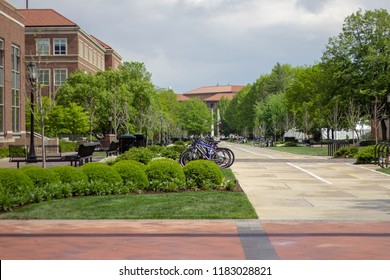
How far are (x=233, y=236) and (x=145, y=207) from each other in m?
3.40

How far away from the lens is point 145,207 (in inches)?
464

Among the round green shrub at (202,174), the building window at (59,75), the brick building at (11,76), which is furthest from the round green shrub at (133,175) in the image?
the building window at (59,75)

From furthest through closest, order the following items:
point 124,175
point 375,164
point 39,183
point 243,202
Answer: point 375,164, point 124,175, point 39,183, point 243,202

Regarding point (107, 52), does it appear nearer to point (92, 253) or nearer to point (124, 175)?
point (124, 175)

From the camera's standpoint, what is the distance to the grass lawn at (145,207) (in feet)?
35.4

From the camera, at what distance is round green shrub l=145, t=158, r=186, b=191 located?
14898 millimetres

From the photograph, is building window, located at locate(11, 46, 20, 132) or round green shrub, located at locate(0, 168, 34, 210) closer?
round green shrub, located at locate(0, 168, 34, 210)

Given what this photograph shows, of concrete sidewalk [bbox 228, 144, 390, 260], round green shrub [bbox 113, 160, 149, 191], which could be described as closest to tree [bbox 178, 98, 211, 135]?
concrete sidewalk [bbox 228, 144, 390, 260]

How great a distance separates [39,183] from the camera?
13.7 meters

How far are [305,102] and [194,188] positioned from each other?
7059cm

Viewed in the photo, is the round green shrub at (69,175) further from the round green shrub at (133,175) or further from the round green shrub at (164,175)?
the round green shrub at (164,175)

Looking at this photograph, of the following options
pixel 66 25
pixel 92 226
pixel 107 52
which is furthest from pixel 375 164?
pixel 107 52

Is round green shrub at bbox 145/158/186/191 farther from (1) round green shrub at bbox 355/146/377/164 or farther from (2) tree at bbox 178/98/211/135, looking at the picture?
(2) tree at bbox 178/98/211/135

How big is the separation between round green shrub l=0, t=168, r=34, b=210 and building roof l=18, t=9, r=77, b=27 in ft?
210
